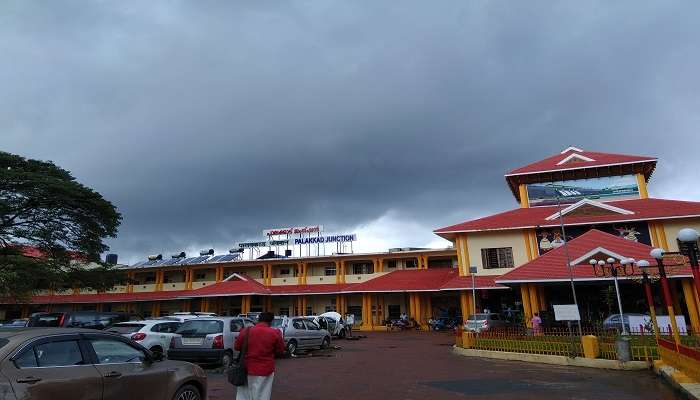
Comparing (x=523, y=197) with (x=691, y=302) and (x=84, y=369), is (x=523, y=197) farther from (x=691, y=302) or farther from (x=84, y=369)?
(x=84, y=369)

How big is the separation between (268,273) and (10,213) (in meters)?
21.0

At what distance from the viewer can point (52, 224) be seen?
29.8 metres

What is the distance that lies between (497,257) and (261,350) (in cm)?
2641

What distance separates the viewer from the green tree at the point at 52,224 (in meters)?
27.5

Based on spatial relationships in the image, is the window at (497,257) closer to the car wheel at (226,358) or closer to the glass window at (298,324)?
the glass window at (298,324)

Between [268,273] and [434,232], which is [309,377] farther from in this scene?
[268,273]

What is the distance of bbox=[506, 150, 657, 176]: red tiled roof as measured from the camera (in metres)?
30.0

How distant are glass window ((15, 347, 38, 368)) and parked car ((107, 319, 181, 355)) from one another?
8.94 meters

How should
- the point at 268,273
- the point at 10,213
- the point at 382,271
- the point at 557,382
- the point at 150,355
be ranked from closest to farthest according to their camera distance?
the point at 150,355 → the point at 557,382 → the point at 10,213 → the point at 382,271 → the point at 268,273

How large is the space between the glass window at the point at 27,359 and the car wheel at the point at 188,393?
1989mm

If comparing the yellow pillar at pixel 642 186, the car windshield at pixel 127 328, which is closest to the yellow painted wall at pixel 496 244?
the yellow pillar at pixel 642 186

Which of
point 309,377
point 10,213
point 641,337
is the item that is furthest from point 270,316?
point 10,213

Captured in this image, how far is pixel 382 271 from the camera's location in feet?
133

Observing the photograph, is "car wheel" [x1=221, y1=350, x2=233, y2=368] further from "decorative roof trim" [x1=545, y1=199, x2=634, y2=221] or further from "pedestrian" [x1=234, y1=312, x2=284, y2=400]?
"decorative roof trim" [x1=545, y1=199, x2=634, y2=221]
